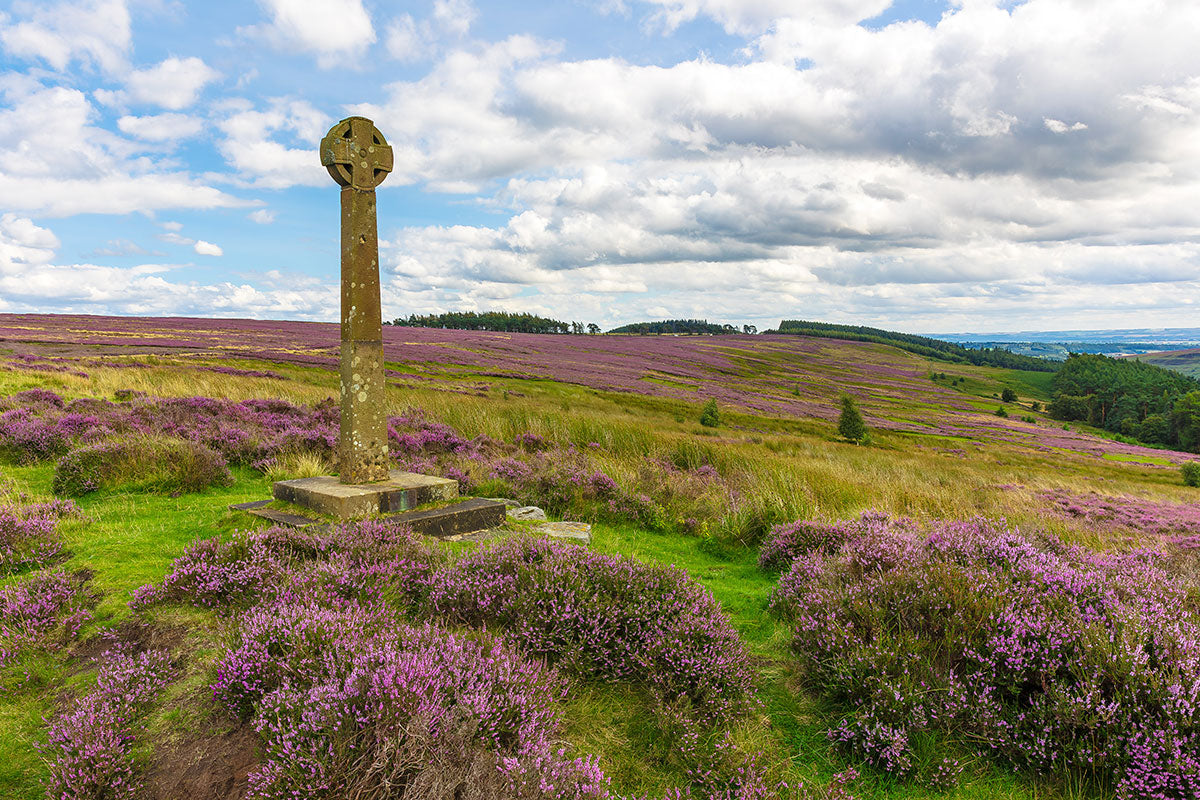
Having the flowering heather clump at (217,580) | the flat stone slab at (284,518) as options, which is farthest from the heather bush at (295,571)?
the flat stone slab at (284,518)

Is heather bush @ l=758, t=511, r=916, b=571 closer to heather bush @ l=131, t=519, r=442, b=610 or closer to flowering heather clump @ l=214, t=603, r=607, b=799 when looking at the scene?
heather bush @ l=131, t=519, r=442, b=610

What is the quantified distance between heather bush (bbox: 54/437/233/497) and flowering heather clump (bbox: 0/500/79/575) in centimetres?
227

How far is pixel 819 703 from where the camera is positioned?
3943 millimetres

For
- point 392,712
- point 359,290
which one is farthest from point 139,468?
point 392,712

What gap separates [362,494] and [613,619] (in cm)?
386

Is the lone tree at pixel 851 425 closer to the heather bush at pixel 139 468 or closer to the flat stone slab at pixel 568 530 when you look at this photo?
the flat stone slab at pixel 568 530

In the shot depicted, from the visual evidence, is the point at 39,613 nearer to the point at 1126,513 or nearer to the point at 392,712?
the point at 392,712

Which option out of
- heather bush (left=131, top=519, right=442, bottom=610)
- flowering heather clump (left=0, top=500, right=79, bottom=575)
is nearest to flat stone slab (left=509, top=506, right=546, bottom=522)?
heather bush (left=131, top=519, right=442, bottom=610)

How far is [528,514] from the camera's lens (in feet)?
27.9

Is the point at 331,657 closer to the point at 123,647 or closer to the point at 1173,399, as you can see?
the point at 123,647

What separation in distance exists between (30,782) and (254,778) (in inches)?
54.3

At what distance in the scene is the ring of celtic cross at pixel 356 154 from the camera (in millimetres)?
6949

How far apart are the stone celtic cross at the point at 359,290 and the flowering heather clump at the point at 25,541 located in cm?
271

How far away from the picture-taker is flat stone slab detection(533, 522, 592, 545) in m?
Answer: 7.50
